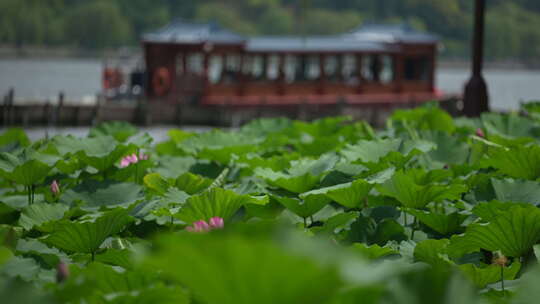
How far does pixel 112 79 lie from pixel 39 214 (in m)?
32.6

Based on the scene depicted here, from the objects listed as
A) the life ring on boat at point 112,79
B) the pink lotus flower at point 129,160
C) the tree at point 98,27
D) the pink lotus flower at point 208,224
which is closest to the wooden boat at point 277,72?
the life ring on boat at point 112,79

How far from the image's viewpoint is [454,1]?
465 ft

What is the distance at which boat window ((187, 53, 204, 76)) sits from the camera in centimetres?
2847

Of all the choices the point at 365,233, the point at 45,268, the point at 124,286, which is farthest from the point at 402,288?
the point at 365,233

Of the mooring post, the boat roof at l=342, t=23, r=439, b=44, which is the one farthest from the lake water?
the mooring post

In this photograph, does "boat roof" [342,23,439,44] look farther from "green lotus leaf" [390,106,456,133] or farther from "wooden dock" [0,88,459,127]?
"green lotus leaf" [390,106,456,133]

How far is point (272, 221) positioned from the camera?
148cm

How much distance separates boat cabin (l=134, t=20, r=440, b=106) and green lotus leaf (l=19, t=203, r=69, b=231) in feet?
81.9

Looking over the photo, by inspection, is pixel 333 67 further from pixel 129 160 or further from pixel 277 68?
pixel 129 160

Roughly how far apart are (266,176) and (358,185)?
0.36 metres

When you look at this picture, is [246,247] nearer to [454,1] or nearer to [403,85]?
[403,85]

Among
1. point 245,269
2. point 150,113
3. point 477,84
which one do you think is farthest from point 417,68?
point 245,269

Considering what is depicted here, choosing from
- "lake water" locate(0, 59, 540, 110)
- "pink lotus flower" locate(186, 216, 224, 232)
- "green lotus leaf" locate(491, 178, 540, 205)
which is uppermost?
"pink lotus flower" locate(186, 216, 224, 232)

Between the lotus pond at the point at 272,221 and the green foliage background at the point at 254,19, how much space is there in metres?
110
